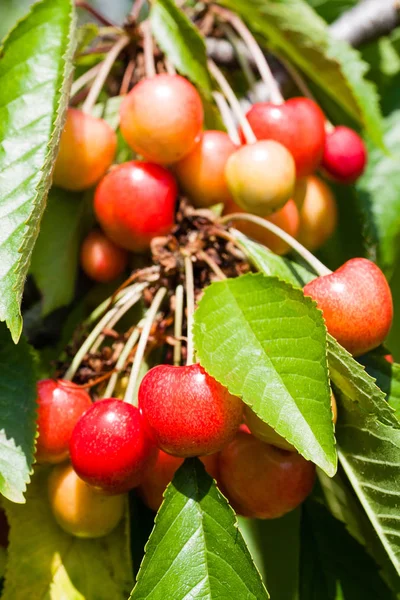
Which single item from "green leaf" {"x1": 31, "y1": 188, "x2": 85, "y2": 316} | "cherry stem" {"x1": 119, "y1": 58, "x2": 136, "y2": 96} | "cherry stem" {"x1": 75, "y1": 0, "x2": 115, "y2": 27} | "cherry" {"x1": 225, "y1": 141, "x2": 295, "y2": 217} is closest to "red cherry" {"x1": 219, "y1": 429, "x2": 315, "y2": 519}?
"cherry" {"x1": 225, "y1": 141, "x2": 295, "y2": 217}

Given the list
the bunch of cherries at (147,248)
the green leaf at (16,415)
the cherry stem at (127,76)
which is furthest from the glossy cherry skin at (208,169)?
the green leaf at (16,415)

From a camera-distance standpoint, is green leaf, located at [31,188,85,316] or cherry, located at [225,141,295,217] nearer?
cherry, located at [225,141,295,217]

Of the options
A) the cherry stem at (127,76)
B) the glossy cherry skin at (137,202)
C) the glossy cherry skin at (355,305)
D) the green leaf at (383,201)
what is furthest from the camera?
the green leaf at (383,201)

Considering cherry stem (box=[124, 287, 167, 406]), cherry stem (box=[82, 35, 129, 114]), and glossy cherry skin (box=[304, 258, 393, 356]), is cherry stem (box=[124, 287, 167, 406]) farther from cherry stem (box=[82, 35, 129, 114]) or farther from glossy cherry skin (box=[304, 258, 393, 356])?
cherry stem (box=[82, 35, 129, 114])

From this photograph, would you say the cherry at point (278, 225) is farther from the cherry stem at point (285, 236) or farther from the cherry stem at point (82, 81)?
the cherry stem at point (82, 81)

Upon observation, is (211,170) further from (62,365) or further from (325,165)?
(62,365)

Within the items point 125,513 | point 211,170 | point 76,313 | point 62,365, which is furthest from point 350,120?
point 125,513
